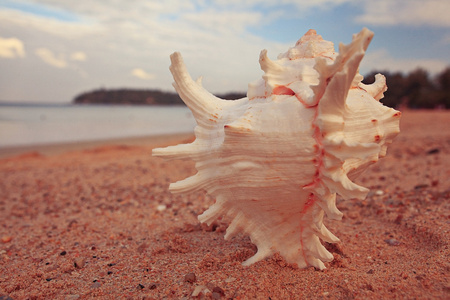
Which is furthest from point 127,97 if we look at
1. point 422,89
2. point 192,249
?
point 192,249

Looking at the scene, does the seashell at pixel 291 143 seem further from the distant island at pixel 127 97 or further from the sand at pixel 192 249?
the distant island at pixel 127 97

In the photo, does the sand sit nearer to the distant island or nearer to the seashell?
the seashell

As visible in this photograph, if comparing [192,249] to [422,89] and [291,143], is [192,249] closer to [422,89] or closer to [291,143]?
A: [291,143]

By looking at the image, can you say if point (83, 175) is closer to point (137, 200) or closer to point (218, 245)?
point (137, 200)

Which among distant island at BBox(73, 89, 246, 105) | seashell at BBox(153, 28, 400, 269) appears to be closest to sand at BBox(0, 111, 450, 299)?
seashell at BBox(153, 28, 400, 269)

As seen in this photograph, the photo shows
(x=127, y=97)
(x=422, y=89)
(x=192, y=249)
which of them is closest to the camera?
(x=192, y=249)

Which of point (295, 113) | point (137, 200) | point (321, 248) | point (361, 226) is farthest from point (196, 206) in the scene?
point (295, 113)
